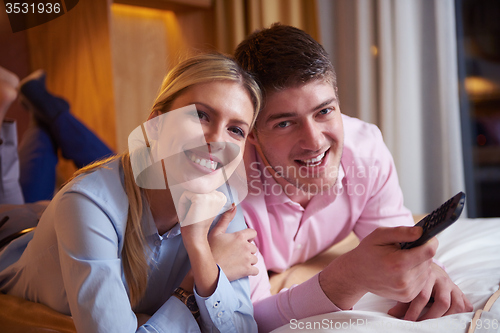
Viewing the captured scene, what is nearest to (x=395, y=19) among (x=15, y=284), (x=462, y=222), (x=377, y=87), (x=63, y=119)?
(x=377, y=87)

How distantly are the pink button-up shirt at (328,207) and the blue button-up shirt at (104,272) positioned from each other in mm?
181

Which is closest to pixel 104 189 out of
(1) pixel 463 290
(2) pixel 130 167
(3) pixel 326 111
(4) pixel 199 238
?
(2) pixel 130 167

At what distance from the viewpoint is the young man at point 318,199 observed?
27.3 inches

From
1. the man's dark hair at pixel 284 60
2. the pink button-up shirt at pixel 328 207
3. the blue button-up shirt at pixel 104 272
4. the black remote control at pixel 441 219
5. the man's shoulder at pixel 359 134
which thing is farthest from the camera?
the man's shoulder at pixel 359 134

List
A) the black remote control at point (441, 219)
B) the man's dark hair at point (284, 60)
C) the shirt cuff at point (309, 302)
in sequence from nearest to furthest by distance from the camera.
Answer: the black remote control at point (441, 219) < the shirt cuff at point (309, 302) < the man's dark hair at point (284, 60)

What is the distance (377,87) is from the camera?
240 cm

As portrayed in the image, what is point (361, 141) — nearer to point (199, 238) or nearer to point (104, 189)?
point (199, 238)

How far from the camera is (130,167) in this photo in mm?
831

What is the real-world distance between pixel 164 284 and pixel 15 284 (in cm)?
36

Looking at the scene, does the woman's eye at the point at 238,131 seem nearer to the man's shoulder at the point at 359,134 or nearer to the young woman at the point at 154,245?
the young woman at the point at 154,245

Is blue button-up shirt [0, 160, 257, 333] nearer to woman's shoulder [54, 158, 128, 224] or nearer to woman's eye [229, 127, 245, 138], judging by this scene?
Result: woman's shoulder [54, 158, 128, 224]

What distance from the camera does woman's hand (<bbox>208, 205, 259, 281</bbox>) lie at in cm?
83

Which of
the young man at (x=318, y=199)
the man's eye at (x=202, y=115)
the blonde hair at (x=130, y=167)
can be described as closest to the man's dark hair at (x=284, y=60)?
the young man at (x=318, y=199)

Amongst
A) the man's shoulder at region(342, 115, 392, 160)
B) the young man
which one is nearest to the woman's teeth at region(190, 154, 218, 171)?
the young man
